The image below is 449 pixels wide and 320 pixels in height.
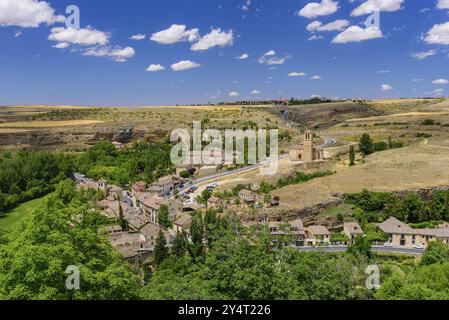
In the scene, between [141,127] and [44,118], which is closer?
[141,127]

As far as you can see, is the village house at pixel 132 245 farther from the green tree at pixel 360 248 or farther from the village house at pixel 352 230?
the village house at pixel 352 230

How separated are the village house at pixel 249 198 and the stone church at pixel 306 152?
25.5 m

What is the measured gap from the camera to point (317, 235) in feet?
145

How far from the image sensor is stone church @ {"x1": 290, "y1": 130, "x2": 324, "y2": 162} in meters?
79.9

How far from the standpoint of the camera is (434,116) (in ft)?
411

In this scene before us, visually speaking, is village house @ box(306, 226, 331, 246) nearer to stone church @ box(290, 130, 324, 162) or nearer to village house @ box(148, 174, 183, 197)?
village house @ box(148, 174, 183, 197)

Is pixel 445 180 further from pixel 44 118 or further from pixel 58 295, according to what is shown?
pixel 44 118

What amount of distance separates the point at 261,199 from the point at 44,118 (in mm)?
120721

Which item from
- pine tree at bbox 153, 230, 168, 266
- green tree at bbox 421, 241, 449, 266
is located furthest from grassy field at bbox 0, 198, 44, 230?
green tree at bbox 421, 241, 449, 266

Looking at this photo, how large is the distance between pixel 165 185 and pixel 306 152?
93.4 feet

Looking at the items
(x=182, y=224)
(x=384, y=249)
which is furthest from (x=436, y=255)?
(x=182, y=224)

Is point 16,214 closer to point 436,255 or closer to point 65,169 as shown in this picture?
point 65,169

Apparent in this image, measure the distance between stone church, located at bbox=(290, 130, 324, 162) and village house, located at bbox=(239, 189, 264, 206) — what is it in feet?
83.8
